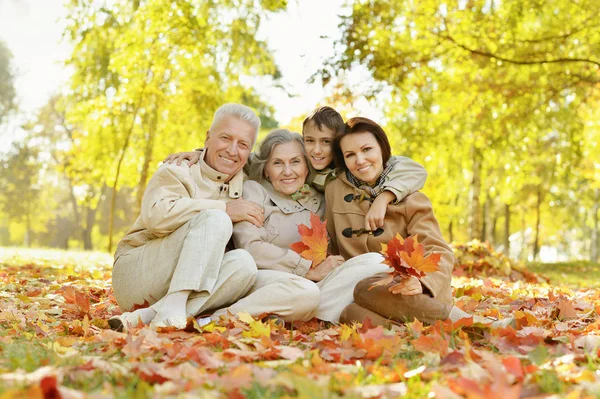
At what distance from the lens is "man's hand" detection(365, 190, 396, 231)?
12.1 ft

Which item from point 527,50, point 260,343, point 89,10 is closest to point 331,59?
point 527,50

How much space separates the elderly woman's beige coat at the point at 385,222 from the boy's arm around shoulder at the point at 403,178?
6cm

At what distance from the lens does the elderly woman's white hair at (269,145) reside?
403 centimetres

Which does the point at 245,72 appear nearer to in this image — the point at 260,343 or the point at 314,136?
the point at 314,136

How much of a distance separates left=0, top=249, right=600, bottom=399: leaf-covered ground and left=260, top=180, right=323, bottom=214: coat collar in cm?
81

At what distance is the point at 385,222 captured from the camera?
3830 mm

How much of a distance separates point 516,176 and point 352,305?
10308 millimetres

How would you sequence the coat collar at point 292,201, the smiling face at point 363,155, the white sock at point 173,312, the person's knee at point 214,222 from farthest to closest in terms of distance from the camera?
the coat collar at point 292,201 → the smiling face at point 363,155 → the person's knee at point 214,222 → the white sock at point 173,312

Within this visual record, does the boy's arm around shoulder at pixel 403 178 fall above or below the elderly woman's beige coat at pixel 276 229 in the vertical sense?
above

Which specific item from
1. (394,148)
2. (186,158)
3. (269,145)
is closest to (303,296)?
(269,145)

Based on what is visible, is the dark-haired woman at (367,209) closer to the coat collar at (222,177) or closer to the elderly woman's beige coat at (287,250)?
the elderly woman's beige coat at (287,250)

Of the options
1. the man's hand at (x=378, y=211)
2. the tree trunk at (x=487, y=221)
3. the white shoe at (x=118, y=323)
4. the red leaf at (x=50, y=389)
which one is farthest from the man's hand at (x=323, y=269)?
the tree trunk at (x=487, y=221)

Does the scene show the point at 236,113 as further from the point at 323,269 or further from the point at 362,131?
the point at 323,269

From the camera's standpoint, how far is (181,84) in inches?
504
